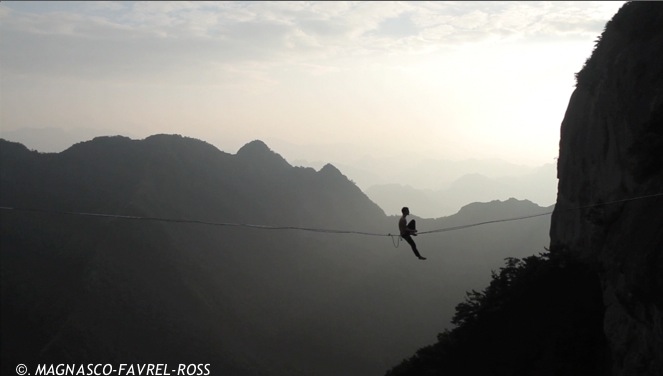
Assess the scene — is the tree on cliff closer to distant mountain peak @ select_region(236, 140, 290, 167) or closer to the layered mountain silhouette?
the layered mountain silhouette

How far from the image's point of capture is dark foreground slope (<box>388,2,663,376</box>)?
20.8 meters

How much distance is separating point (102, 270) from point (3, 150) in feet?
137


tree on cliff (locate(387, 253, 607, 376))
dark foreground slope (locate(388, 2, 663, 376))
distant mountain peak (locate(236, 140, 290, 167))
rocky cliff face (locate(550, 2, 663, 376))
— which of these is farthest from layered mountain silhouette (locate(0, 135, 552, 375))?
rocky cliff face (locate(550, 2, 663, 376))

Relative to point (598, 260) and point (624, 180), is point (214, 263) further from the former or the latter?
point (624, 180)

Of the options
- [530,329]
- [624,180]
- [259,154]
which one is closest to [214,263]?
[259,154]

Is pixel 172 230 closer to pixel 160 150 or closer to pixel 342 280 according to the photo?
pixel 160 150

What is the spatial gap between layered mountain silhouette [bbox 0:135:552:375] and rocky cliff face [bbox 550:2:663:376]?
3729 centimetres

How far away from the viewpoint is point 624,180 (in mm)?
24453

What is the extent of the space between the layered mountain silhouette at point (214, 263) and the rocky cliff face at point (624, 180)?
37.3m

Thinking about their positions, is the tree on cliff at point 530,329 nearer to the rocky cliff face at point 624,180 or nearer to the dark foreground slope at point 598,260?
the dark foreground slope at point 598,260

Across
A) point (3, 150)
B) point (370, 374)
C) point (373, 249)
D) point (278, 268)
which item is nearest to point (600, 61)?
point (370, 374)

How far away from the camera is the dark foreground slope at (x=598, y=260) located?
68.1 ft

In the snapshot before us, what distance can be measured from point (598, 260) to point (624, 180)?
473 cm

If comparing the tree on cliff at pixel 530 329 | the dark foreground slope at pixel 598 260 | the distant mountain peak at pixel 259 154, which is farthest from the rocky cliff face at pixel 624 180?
the distant mountain peak at pixel 259 154
